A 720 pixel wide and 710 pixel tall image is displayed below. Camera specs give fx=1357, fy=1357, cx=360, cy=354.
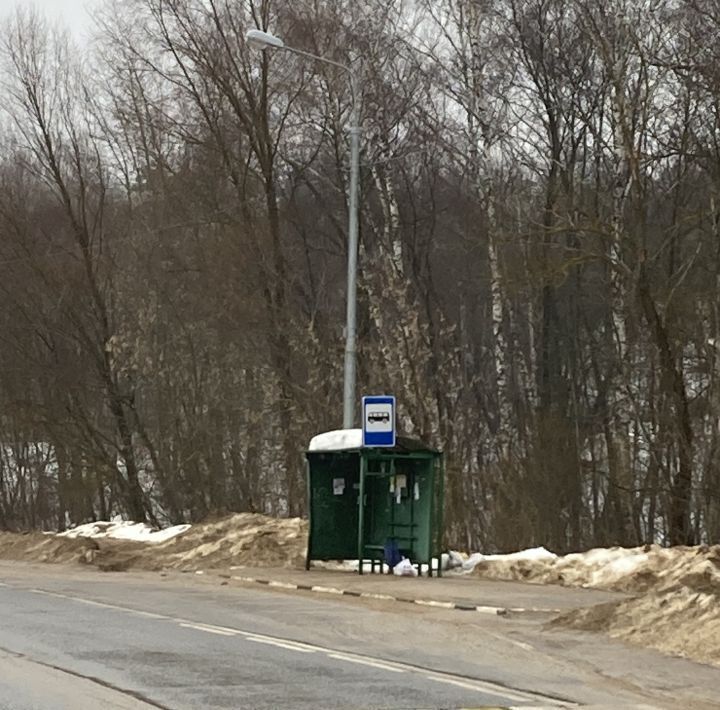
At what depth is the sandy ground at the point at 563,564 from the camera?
12672 millimetres

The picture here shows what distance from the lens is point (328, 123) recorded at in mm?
33156

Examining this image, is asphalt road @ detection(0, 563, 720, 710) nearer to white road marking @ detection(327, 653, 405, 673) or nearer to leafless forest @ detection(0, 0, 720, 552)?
white road marking @ detection(327, 653, 405, 673)

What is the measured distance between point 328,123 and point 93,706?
25.5 metres

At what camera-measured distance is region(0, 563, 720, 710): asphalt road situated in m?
9.47

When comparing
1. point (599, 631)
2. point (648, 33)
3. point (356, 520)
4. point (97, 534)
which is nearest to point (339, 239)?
point (97, 534)

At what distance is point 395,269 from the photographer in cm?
3092

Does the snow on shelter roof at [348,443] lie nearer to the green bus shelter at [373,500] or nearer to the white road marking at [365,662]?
the green bus shelter at [373,500]

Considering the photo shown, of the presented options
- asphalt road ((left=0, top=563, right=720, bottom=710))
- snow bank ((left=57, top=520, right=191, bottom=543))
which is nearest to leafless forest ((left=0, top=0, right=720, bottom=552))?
snow bank ((left=57, top=520, right=191, bottom=543))

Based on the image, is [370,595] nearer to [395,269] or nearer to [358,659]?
[358,659]

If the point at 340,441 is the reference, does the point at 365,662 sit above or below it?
below

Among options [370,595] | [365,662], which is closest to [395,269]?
[370,595]

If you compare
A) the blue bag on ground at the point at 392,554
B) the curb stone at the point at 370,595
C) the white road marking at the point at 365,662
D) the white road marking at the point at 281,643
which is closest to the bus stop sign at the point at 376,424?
the blue bag on ground at the point at 392,554

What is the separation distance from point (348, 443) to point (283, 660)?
8.91 meters

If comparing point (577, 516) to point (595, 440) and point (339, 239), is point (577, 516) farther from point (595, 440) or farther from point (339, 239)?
point (339, 239)
